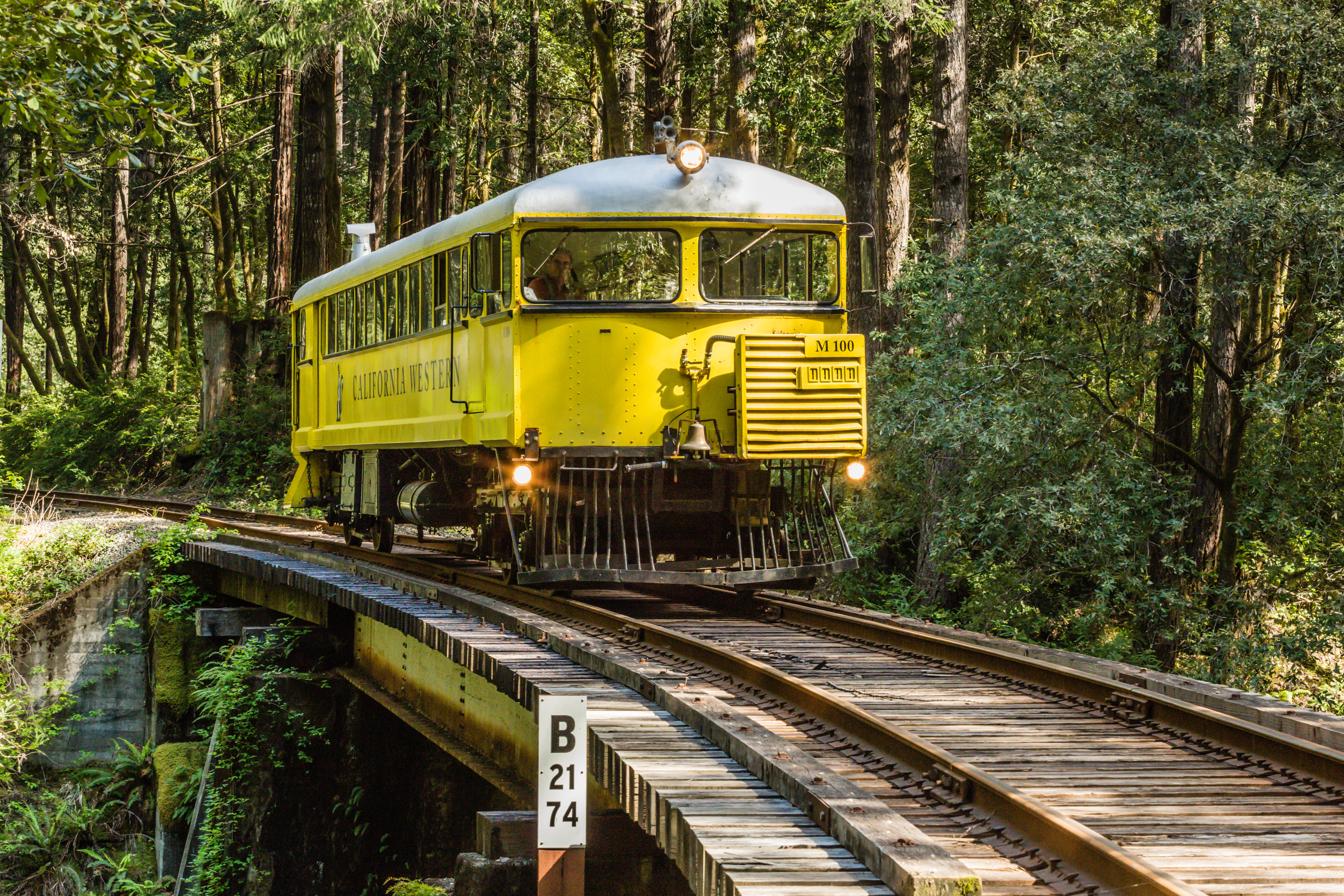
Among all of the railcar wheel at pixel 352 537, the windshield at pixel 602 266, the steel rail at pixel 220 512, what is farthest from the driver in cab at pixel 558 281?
the railcar wheel at pixel 352 537

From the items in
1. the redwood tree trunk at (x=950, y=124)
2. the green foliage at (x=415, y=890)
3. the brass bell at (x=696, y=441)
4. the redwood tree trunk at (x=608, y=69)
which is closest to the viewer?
the green foliage at (x=415, y=890)

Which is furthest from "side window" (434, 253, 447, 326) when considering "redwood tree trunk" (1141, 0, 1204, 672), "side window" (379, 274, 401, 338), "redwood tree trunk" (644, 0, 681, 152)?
"redwood tree trunk" (644, 0, 681, 152)

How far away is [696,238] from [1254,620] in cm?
662

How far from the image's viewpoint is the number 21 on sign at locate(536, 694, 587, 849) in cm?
449

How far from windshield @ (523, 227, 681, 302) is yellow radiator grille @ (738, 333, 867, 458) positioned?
2.94ft

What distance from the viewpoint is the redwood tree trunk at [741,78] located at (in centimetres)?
1883

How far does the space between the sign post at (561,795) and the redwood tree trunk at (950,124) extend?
13.6m

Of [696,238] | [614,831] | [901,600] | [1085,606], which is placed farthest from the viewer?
[901,600]

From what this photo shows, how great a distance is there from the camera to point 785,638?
30.3 ft

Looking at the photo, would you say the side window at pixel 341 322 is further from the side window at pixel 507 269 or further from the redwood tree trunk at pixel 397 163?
the redwood tree trunk at pixel 397 163

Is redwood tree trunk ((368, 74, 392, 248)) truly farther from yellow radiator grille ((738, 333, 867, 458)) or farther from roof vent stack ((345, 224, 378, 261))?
yellow radiator grille ((738, 333, 867, 458))

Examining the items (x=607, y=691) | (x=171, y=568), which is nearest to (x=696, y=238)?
(x=607, y=691)

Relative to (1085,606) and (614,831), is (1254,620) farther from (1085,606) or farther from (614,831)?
(614,831)

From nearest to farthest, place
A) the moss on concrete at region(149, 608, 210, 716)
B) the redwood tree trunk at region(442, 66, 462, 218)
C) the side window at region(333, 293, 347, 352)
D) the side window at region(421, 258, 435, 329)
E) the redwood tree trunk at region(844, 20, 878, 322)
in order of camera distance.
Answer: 1. the side window at region(421, 258, 435, 329)
2. the moss on concrete at region(149, 608, 210, 716)
3. the side window at region(333, 293, 347, 352)
4. the redwood tree trunk at region(844, 20, 878, 322)
5. the redwood tree trunk at region(442, 66, 462, 218)
